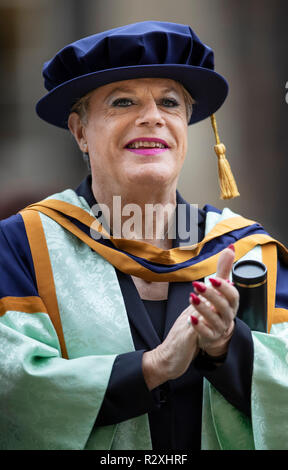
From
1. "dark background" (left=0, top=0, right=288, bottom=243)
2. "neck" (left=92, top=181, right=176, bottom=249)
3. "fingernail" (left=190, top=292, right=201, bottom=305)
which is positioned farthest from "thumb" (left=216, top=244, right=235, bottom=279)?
"dark background" (left=0, top=0, right=288, bottom=243)

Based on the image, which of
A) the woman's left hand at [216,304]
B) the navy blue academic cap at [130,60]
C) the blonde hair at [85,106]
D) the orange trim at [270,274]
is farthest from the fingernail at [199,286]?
the blonde hair at [85,106]

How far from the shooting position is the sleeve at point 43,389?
1781mm

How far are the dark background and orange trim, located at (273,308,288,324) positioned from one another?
6.90 ft

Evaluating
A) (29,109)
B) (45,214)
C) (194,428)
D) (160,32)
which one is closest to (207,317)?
(194,428)

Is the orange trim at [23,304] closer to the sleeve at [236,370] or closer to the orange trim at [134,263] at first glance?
the orange trim at [134,263]

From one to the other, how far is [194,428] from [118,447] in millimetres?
234

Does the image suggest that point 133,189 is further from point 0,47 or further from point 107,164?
point 0,47

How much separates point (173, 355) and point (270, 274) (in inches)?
21.2

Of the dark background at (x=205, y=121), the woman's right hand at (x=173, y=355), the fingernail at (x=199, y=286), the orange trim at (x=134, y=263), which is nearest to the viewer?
the fingernail at (x=199, y=286)

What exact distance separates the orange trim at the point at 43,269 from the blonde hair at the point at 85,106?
0.39 meters

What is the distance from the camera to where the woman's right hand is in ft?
5.59

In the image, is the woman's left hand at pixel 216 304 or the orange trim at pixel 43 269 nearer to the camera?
the woman's left hand at pixel 216 304

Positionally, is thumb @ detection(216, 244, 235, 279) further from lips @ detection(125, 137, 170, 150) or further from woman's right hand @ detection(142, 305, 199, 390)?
lips @ detection(125, 137, 170, 150)

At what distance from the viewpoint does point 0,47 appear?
3.91 m
